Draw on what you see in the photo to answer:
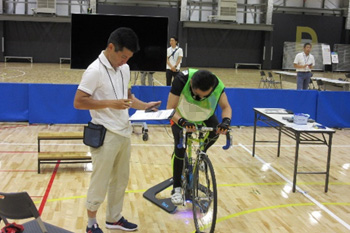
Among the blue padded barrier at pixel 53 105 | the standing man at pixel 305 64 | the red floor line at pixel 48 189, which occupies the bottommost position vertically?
the red floor line at pixel 48 189

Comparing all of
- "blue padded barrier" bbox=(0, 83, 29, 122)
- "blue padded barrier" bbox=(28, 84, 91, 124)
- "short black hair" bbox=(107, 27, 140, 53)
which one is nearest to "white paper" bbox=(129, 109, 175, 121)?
"short black hair" bbox=(107, 27, 140, 53)

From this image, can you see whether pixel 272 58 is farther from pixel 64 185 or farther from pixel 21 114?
pixel 64 185

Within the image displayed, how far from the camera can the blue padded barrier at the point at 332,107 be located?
936cm

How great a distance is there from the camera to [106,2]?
23.1 metres

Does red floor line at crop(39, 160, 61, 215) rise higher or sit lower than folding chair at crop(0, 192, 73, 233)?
lower

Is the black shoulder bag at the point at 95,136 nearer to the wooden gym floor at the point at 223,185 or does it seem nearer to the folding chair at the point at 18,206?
the wooden gym floor at the point at 223,185

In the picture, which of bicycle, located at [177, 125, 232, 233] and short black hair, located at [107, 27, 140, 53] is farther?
bicycle, located at [177, 125, 232, 233]

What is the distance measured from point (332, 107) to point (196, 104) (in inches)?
247

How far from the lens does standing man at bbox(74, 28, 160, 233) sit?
335 centimetres

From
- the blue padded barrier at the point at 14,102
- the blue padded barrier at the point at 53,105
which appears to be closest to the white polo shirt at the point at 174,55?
the blue padded barrier at the point at 53,105

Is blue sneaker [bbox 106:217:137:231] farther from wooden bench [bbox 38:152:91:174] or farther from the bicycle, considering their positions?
wooden bench [bbox 38:152:91:174]

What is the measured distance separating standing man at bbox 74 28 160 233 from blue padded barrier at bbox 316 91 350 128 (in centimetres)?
672

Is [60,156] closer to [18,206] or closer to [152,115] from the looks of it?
[152,115]

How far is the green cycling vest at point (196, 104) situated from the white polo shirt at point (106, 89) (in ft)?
2.34
